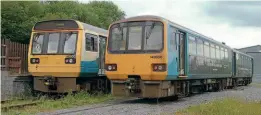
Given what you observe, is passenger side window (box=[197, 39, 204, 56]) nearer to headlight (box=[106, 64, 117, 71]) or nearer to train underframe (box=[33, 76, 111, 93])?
train underframe (box=[33, 76, 111, 93])

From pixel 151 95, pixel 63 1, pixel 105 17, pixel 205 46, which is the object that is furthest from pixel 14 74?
pixel 105 17

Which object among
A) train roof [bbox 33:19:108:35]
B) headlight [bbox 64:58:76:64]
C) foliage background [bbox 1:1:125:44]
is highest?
foliage background [bbox 1:1:125:44]

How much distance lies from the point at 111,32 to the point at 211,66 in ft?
24.4

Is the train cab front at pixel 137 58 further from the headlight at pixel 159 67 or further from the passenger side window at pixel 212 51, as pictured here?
the passenger side window at pixel 212 51

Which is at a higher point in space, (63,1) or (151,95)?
(63,1)

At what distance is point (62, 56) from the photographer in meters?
16.3

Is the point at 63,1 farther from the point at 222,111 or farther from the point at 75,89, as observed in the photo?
the point at 222,111

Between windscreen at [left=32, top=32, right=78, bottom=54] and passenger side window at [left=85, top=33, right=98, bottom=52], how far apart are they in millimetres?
608

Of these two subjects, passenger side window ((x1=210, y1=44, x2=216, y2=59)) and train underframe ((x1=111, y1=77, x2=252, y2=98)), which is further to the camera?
passenger side window ((x1=210, y1=44, x2=216, y2=59))

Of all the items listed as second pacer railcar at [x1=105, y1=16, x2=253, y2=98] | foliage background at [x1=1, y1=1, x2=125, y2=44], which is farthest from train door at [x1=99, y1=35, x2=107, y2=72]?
foliage background at [x1=1, y1=1, x2=125, y2=44]

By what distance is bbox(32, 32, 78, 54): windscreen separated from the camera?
1634 cm

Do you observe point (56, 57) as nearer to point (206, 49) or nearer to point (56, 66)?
point (56, 66)

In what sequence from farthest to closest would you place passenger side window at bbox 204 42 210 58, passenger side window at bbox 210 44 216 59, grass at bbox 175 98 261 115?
1. passenger side window at bbox 210 44 216 59
2. passenger side window at bbox 204 42 210 58
3. grass at bbox 175 98 261 115

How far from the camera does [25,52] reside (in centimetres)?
1931
